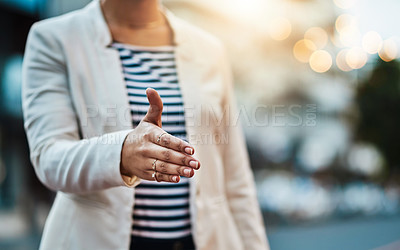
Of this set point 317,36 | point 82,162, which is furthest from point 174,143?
point 317,36

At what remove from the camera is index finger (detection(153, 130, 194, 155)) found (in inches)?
16.5

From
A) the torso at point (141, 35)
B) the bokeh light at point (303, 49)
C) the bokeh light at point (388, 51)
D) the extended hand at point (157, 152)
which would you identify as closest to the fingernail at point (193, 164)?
the extended hand at point (157, 152)

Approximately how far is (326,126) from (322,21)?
2.91ft

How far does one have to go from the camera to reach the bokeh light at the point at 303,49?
2.96 m

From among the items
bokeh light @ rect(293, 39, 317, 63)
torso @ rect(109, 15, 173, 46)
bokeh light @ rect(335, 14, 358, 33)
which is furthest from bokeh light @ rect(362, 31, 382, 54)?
torso @ rect(109, 15, 173, 46)

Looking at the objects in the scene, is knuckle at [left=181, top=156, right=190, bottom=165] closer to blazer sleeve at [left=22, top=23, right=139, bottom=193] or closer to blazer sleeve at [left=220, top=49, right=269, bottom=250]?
blazer sleeve at [left=22, top=23, right=139, bottom=193]

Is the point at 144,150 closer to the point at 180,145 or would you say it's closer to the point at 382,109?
the point at 180,145

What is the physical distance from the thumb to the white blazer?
6cm

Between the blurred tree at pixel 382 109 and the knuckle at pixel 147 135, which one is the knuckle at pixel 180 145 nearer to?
the knuckle at pixel 147 135

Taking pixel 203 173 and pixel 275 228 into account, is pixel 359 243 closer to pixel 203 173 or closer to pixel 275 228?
pixel 275 228

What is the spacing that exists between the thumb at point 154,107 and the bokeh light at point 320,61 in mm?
2841

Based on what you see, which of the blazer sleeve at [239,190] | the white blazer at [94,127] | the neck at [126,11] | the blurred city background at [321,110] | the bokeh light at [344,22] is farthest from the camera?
the bokeh light at [344,22]

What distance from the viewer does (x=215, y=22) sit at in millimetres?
2178

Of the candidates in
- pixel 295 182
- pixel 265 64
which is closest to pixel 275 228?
pixel 295 182
